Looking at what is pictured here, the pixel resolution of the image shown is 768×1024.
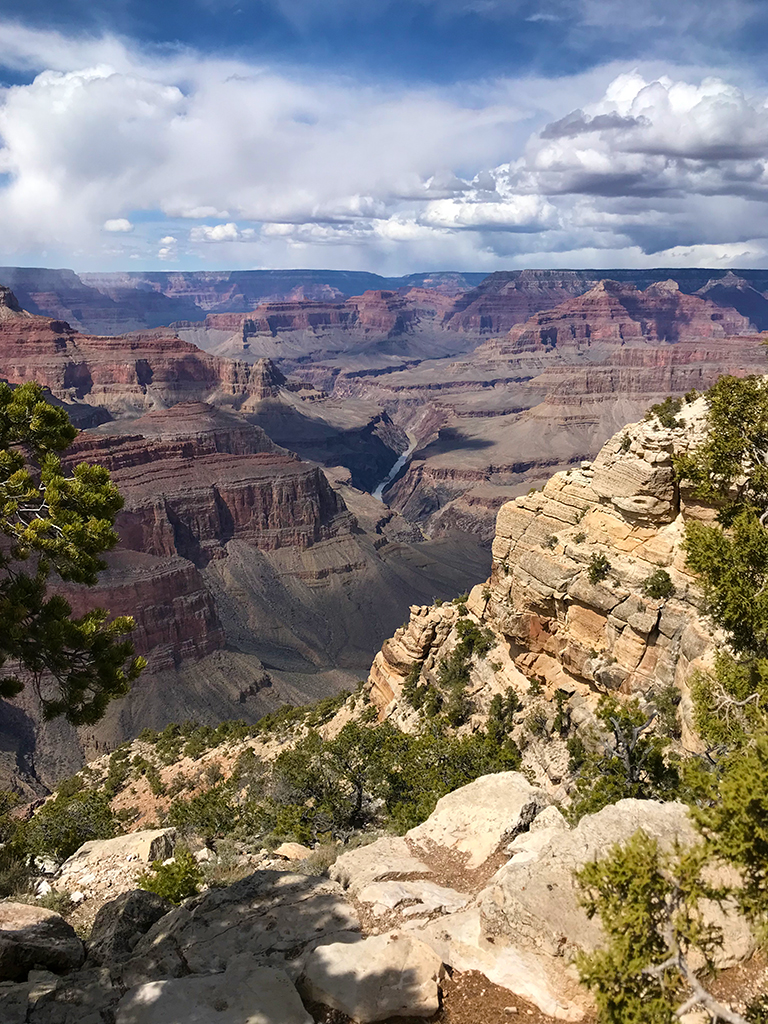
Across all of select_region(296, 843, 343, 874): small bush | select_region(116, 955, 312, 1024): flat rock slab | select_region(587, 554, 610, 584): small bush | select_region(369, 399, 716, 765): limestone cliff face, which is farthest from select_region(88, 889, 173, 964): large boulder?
select_region(587, 554, 610, 584): small bush

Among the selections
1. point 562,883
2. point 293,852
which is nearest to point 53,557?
point 562,883

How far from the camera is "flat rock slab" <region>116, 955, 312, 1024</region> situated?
10562 mm

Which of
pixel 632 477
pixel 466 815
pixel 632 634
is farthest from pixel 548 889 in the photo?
pixel 632 477

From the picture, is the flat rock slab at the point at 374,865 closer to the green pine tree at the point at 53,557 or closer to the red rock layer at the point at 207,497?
the green pine tree at the point at 53,557

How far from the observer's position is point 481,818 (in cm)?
1811

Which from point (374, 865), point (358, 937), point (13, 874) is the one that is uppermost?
point (358, 937)

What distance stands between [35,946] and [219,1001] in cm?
490

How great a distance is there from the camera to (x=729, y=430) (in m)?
20.2

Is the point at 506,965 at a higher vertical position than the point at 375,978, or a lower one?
lower

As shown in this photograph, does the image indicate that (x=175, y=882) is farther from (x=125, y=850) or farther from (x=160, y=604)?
(x=160, y=604)

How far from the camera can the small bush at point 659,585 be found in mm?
27453

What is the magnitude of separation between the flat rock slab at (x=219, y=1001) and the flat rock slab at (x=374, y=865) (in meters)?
4.23

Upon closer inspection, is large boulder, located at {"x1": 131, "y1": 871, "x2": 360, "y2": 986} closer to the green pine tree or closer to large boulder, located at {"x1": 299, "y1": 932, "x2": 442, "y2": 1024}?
large boulder, located at {"x1": 299, "y1": 932, "x2": 442, "y2": 1024}

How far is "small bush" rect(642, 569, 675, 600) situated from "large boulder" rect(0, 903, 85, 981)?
22057mm
